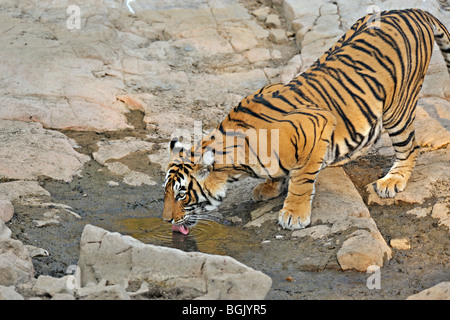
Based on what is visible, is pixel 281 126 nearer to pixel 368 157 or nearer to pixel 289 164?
pixel 289 164

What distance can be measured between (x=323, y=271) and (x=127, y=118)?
147 inches

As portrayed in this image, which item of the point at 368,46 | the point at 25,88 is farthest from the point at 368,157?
the point at 25,88

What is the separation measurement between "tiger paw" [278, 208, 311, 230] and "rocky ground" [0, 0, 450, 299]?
55 mm

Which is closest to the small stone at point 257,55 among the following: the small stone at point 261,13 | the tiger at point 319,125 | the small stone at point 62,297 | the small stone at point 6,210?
the small stone at point 261,13

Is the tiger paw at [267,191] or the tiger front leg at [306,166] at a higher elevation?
the tiger front leg at [306,166]

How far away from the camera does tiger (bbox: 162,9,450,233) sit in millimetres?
5082

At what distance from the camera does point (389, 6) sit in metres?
8.94

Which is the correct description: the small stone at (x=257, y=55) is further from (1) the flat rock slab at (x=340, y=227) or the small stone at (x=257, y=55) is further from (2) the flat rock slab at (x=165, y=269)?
(2) the flat rock slab at (x=165, y=269)

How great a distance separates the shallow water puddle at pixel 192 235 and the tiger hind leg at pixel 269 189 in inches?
18.3

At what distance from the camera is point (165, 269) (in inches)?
155

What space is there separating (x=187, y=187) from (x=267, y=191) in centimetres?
98

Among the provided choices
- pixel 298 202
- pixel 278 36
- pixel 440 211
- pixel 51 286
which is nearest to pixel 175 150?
pixel 298 202

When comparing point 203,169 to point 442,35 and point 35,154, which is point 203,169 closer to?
point 35,154

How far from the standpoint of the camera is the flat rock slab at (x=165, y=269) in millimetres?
3719
